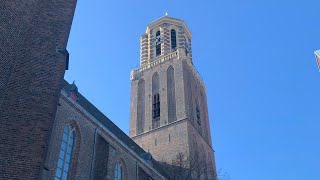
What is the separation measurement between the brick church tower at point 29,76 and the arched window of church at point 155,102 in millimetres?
23811

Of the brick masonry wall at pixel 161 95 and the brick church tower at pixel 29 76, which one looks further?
the brick masonry wall at pixel 161 95

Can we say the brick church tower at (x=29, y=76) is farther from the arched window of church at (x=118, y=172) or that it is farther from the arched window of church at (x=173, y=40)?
the arched window of church at (x=173, y=40)

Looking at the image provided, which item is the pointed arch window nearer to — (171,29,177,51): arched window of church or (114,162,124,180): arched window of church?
(171,29,177,51): arched window of church

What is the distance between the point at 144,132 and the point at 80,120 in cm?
1516

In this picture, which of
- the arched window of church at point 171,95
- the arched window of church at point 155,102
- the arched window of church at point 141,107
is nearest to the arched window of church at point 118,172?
the arched window of church at point 171,95

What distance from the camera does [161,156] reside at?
31.4 metres

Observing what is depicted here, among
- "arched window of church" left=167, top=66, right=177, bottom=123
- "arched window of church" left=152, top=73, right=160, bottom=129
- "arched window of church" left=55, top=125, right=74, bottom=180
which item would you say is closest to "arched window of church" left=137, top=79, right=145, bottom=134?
"arched window of church" left=152, top=73, right=160, bottom=129

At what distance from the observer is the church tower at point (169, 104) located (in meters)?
32.0

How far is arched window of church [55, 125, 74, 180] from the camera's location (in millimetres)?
17000

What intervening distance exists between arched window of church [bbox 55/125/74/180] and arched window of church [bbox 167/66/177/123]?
15.8 metres

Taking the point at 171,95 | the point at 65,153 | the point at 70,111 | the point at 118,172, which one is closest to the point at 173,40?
the point at 171,95

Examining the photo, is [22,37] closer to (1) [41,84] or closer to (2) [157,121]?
(1) [41,84]

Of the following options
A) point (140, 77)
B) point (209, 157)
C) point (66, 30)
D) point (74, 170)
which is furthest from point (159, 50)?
point (66, 30)

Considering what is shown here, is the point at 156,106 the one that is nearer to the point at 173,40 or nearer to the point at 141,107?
the point at 141,107
